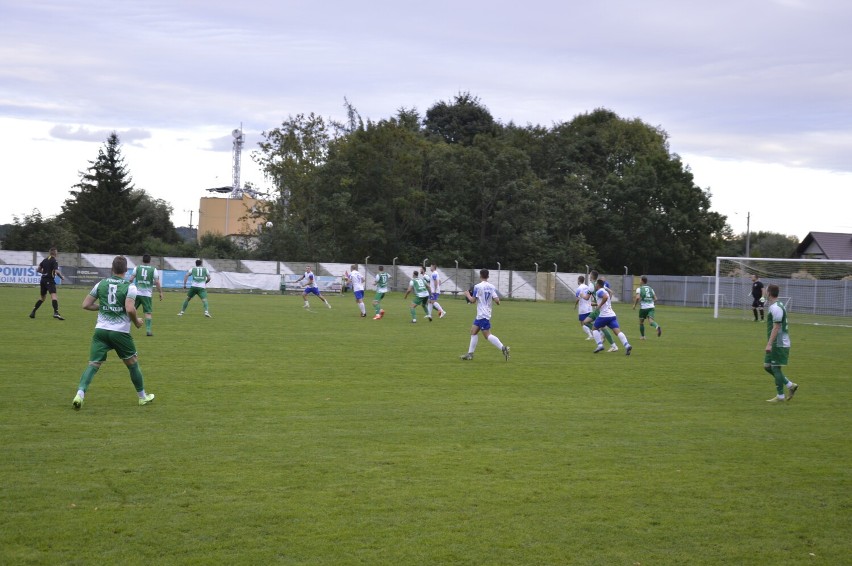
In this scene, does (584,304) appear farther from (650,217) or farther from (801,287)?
(650,217)

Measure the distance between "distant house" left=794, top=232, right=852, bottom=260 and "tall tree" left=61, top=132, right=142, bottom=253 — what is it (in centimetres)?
5931

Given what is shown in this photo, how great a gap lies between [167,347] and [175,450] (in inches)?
402

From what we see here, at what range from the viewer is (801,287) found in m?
47.6

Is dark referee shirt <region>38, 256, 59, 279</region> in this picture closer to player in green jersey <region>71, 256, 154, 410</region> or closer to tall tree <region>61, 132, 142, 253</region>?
player in green jersey <region>71, 256, 154, 410</region>

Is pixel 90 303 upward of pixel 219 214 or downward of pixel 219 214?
downward

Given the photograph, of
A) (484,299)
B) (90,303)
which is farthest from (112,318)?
(484,299)

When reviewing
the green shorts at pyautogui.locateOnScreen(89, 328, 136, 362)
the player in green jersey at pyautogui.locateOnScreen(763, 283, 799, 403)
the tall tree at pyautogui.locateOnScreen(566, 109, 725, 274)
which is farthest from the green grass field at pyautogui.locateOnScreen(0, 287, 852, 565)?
the tall tree at pyautogui.locateOnScreen(566, 109, 725, 274)

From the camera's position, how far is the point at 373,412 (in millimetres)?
11219

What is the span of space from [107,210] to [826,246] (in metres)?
63.3

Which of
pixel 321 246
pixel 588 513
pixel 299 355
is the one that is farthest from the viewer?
pixel 321 246

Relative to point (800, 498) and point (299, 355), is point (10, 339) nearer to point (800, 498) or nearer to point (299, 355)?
point (299, 355)

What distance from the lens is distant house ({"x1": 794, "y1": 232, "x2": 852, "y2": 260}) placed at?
71.9 meters

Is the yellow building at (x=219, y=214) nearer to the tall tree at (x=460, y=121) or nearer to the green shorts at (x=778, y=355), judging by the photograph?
the tall tree at (x=460, y=121)

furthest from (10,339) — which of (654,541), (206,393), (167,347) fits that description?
(654,541)
